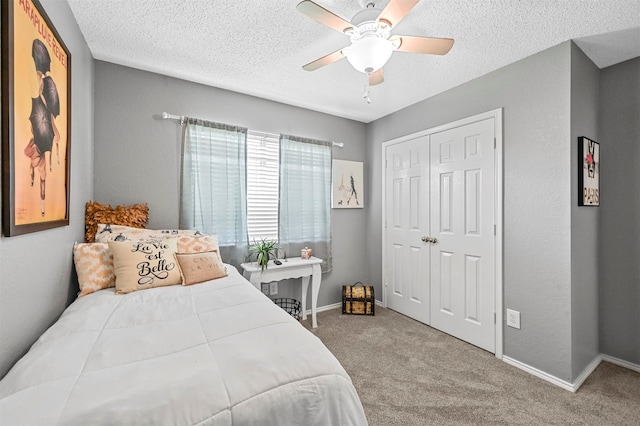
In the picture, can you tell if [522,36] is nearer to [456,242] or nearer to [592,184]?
[592,184]

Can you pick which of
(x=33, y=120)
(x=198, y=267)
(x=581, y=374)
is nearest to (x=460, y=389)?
(x=581, y=374)

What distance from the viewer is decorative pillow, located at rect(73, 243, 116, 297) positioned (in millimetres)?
1691

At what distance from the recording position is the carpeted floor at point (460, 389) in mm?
1691

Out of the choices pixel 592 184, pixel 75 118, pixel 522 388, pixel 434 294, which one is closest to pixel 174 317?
pixel 75 118

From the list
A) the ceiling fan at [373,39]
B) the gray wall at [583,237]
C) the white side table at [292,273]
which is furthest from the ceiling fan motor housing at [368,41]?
the white side table at [292,273]

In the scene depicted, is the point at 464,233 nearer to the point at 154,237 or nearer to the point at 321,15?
the point at 321,15

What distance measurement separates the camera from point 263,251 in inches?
106

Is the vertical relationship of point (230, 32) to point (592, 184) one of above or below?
above

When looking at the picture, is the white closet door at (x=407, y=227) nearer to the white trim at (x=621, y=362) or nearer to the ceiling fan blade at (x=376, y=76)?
Result: the ceiling fan blade at (x=376, y=76)

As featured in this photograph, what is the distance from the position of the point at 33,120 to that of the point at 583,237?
3.47 meters

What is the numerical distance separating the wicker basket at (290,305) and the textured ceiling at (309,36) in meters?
2.30

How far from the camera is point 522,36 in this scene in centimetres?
194

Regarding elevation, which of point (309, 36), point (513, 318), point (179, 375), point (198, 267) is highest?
point (309, 36)

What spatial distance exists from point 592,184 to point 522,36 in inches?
50.9
